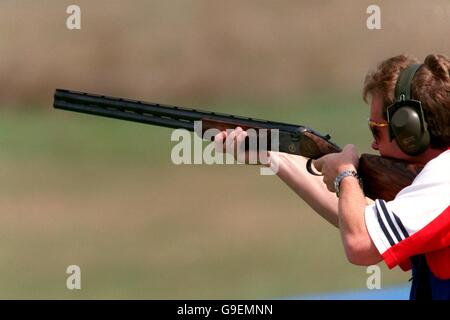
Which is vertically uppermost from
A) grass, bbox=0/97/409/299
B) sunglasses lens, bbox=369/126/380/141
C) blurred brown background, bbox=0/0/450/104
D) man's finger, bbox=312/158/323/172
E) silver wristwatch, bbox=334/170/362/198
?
blurred brown background, bbox=0/0/450/104

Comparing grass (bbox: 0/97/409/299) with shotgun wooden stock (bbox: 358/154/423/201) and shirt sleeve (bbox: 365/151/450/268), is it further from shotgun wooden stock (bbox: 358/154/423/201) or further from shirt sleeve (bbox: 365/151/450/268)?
shirt sleeve (bbox: 365/151/450/268)

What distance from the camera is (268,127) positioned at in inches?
192

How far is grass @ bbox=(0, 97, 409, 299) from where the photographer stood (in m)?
9.39

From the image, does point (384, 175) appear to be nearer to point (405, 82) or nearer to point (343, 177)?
point (343, 177)

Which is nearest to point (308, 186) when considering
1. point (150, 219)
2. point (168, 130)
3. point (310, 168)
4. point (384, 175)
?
point (310, 168)

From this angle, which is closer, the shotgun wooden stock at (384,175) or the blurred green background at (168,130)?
the shotgun wooden stock at (384,175)

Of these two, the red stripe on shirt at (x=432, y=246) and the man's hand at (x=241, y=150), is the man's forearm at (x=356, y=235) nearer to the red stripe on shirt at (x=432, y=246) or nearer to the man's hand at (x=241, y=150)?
the red stripe on shirt at (x=432, y=246)

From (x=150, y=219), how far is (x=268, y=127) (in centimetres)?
691

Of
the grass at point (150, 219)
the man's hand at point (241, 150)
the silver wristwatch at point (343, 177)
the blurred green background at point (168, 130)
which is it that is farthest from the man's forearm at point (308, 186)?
the blurred green background at point (168, 130)

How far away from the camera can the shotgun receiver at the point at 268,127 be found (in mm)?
4164

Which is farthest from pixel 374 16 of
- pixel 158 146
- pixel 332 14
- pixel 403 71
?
pixel 403 71

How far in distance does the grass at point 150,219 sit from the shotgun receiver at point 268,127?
12.0ft

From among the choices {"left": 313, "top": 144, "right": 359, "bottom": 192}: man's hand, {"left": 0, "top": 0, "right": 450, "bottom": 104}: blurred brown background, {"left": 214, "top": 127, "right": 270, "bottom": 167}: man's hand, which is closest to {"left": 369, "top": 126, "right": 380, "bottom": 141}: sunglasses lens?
{"left": 313, "top": 144, "right": 359, "bottom": 192}: man's hand
